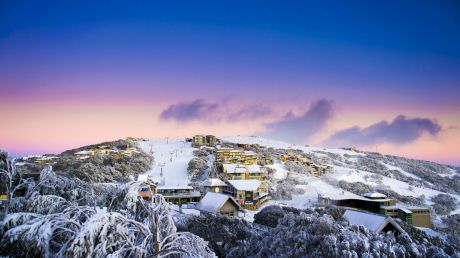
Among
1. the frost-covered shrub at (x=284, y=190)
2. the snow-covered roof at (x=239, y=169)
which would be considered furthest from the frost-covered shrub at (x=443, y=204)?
the snow-covered roof at (x=239, y=169)

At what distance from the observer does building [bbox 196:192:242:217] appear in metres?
40.1

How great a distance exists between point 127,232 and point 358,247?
→ 11984 millimetres

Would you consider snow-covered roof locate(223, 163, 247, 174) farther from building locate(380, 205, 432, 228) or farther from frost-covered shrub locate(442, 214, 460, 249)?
frost-covered shrub locate(442, 214, 460, 249)

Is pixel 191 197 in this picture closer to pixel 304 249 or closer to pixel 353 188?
pixel 304 249

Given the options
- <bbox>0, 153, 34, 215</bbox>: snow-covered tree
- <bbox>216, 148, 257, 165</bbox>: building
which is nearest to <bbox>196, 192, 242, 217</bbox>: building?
<bbox>0, 153, 34, 215</bbox>: snow-covered tree

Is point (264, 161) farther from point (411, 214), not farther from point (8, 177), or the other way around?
point (8, 177)

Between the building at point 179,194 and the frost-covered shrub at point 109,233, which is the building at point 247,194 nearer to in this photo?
the building at point 179,194

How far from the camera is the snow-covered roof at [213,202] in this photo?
4014cm

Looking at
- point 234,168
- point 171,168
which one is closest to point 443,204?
point 234,168

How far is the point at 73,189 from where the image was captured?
14039 millimetres

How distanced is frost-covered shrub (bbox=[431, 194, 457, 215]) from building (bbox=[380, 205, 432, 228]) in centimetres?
1933

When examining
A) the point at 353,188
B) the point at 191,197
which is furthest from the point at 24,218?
the point at 353,188

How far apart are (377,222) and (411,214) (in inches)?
1065

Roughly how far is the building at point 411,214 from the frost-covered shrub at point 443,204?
1933 cm
